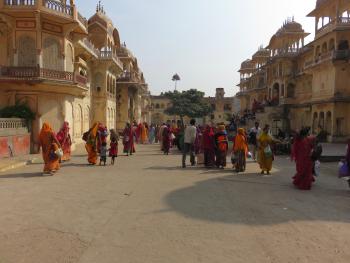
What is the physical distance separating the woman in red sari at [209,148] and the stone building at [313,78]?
55.0 ft

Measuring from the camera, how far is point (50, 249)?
4605 millimetres

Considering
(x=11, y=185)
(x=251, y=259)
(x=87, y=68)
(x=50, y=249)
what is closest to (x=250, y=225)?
(x=251, y=259)

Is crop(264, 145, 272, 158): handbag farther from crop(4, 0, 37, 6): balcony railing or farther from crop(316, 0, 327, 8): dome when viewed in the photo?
crop(316, 0, 327, 8): dome

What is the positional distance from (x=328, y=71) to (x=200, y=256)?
88.6 feet

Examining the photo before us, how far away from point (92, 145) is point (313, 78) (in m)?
23.7

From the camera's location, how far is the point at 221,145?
12781 mm

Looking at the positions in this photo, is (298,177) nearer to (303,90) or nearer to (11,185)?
(11,185)

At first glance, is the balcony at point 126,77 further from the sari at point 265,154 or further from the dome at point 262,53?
the sari at point 265,154

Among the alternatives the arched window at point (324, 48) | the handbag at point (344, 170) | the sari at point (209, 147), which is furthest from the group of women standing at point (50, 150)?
the arched window at point (324, 48)

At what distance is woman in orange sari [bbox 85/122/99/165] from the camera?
43.9ft

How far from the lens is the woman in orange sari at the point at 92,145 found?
13.4 metres

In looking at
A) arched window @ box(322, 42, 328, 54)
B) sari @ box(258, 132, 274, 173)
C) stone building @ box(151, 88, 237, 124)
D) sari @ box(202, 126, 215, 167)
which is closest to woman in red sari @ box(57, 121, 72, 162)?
sari @ box(202, 126, 215, 167)

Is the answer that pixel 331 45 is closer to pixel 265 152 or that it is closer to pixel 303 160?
pixel 265 152

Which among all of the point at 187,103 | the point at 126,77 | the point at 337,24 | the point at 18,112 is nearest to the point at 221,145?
the point at 18,112
